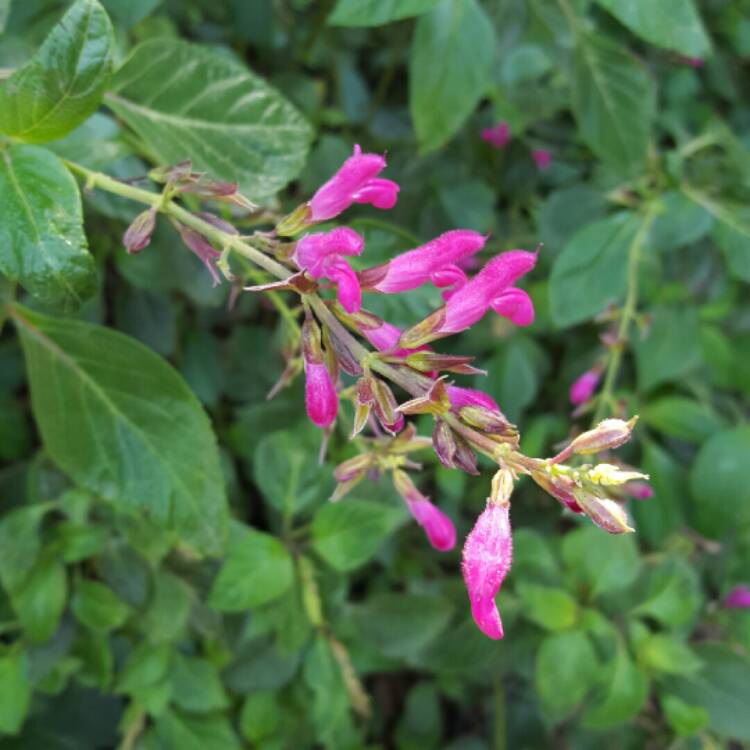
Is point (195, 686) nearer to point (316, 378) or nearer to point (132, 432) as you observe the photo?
point (132, 432)

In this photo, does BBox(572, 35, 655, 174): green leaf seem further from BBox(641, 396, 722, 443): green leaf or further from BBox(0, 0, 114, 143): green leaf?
BBox(0, 0, 114, 143): green leaf

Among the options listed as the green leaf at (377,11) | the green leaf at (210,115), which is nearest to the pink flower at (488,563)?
the green leaf at (210,115)

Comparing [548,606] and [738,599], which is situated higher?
[548,606]

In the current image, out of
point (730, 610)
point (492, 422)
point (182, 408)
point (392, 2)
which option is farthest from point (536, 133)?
point (492, 422)

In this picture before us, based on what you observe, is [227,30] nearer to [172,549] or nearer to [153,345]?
[153,345]

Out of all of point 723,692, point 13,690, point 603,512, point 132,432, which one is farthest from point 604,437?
point 723,692

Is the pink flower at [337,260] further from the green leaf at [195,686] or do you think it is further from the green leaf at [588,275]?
the green leaf at [195,686]
